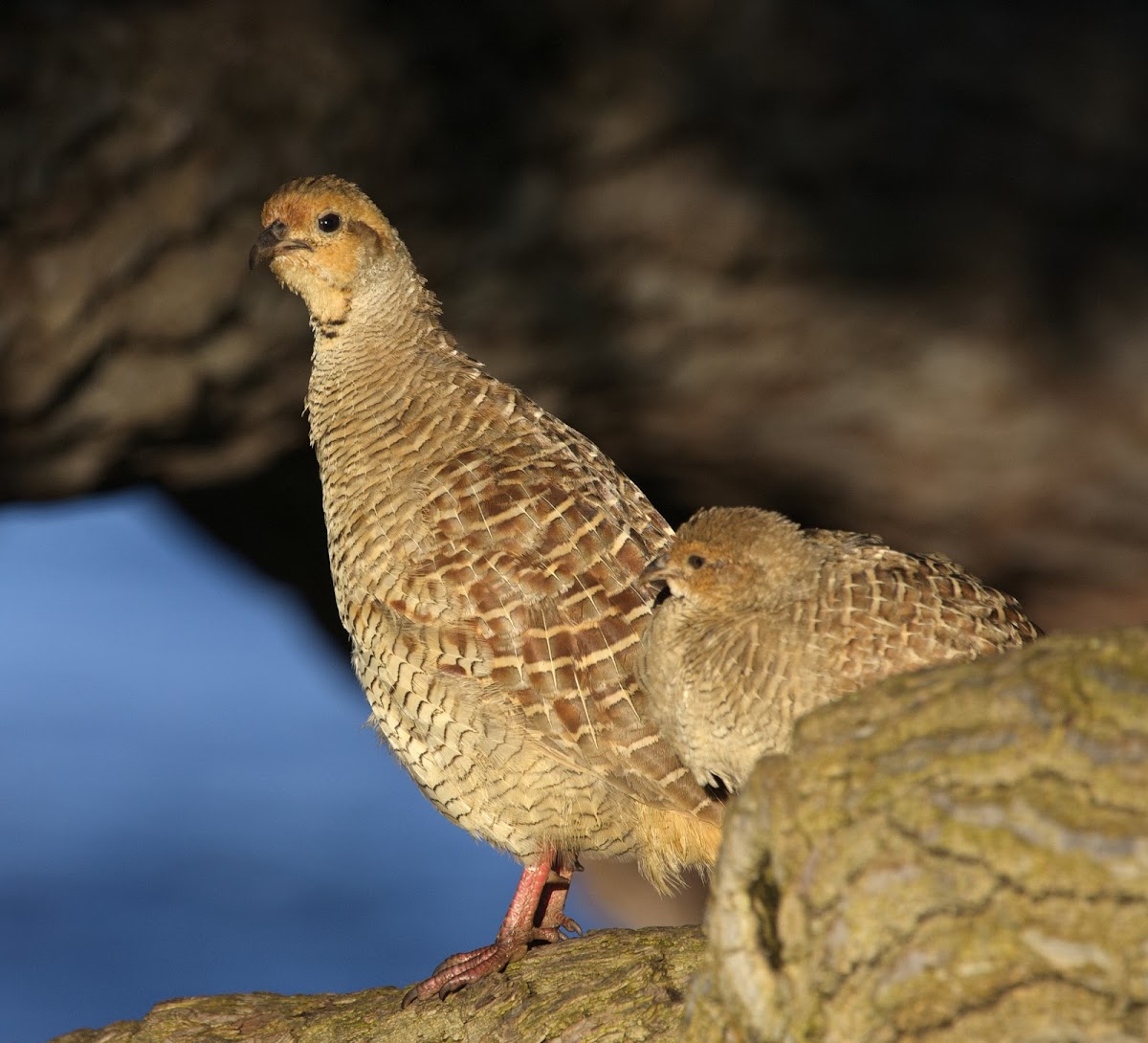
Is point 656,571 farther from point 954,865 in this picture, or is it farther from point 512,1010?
point 954,865

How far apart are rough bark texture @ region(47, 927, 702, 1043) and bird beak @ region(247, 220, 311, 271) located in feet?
6.21

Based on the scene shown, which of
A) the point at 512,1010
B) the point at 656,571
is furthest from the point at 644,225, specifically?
the point at 512,1010

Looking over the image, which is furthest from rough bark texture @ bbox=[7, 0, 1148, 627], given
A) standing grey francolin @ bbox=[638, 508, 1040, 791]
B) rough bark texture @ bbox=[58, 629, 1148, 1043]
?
rough bark texture @ bbox=[58, 629, 1148, 1043]

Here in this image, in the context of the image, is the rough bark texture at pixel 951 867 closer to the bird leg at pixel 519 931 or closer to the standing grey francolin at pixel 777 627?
the standing grey francolin at pixel 777 627

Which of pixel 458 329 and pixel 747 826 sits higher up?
pixel 458 329

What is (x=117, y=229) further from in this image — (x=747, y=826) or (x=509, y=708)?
(x=747, y=826)

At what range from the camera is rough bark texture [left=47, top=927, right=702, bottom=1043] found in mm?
3055

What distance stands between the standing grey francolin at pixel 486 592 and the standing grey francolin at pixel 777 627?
12.7 inches

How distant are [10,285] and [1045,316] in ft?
11.8

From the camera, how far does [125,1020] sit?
3707 mm

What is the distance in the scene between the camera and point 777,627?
2.95 m

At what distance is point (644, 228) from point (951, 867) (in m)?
3.82

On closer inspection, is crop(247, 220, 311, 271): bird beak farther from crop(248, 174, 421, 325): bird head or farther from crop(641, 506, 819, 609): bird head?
crop(641, 506, 819, 609): bird head

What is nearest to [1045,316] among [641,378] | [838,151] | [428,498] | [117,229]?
[838,151]
